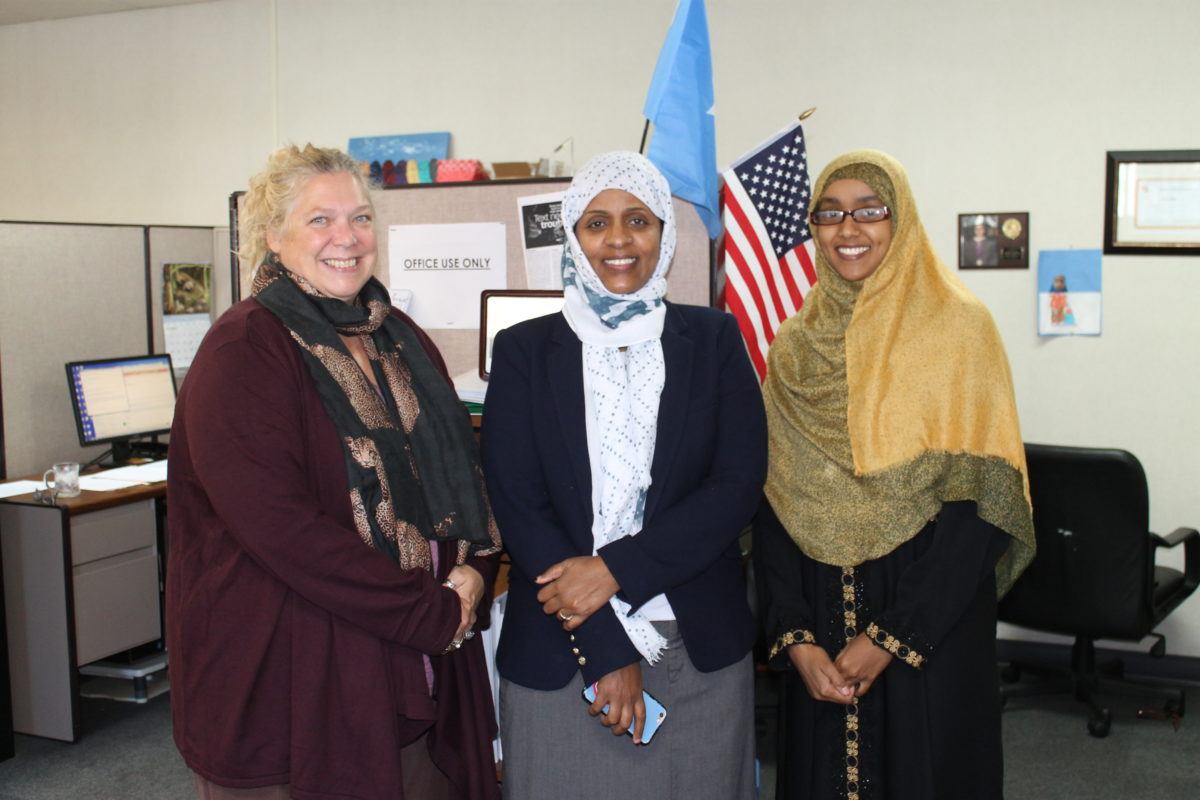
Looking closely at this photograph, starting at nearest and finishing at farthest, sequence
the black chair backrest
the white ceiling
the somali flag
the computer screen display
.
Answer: the somali flag, the black chair backrest, the computer screen display, the white ceiling

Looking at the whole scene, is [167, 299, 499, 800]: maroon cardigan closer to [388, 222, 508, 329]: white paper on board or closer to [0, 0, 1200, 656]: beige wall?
[388, 222, 508, 329]: white paper on board

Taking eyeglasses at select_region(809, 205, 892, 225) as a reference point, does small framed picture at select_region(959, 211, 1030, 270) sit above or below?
above

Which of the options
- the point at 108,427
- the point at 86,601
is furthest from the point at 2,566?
the point at 108,427

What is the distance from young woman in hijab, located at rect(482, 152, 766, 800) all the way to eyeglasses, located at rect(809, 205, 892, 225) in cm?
30

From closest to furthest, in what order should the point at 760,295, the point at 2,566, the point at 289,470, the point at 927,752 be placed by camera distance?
Answer: 1. the point at 289,470
2. the point at 927,752
3. the point at 760,295
4. the point at 2,566

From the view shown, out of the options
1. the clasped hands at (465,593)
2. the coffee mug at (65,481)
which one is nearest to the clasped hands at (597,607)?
the clasped hands at (465,593)

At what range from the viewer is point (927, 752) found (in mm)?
1581

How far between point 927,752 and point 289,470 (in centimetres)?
107

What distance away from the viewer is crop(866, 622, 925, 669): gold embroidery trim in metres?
Result: 1.55

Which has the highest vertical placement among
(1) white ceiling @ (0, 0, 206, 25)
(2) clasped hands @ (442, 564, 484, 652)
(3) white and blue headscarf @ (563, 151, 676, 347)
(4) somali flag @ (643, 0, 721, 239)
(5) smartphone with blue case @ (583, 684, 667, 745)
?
(1) white ceiling @ (0, 0, 206, 25)

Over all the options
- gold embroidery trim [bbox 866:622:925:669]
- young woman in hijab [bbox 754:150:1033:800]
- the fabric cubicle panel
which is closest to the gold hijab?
young woman in hijab [bbox 754:150:1033:800]

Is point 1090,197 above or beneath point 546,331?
above

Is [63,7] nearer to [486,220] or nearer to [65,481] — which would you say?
[65,481]

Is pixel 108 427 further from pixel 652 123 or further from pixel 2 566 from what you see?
pixel 652 123
